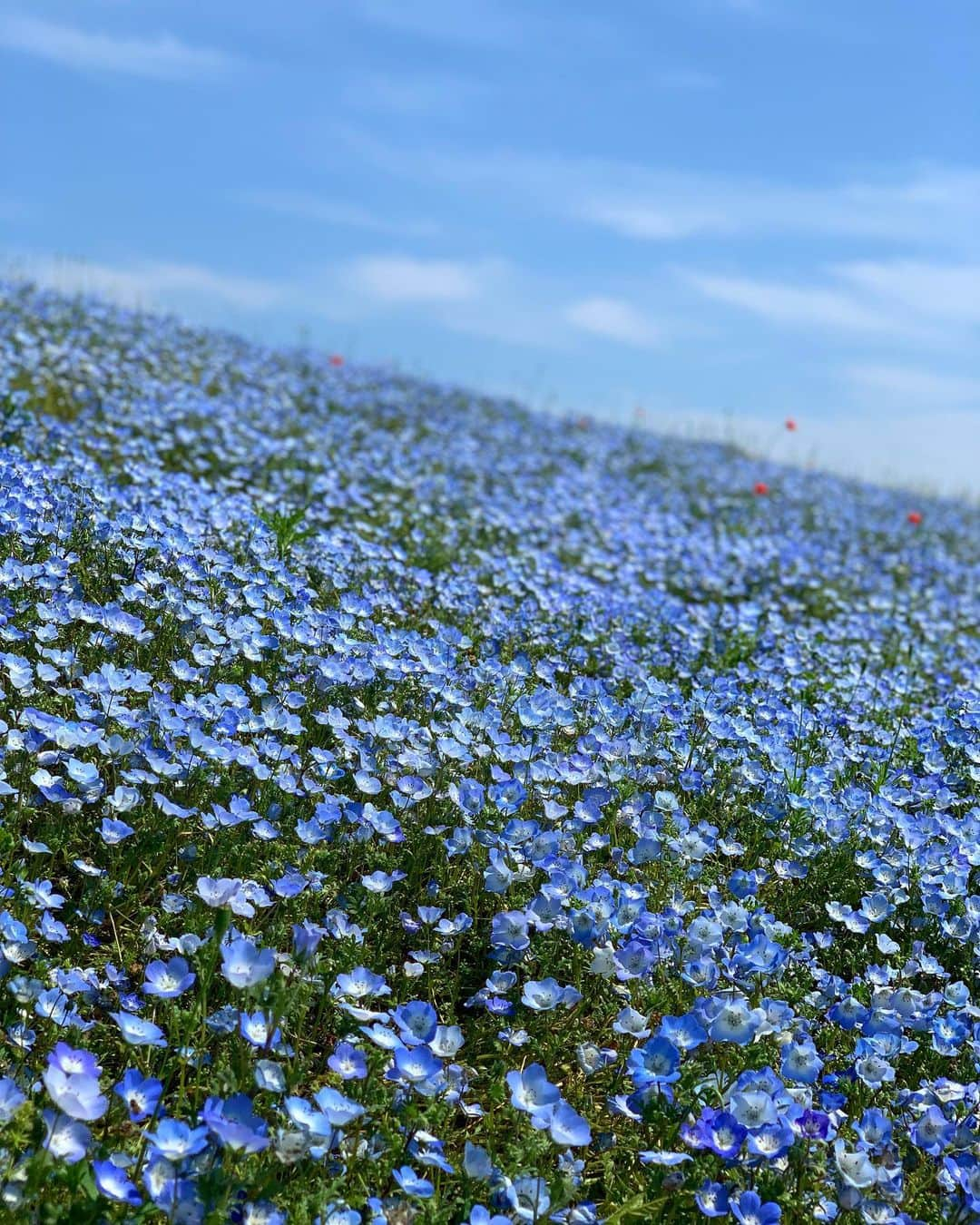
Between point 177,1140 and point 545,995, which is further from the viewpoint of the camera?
point 545,995

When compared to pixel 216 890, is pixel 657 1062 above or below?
below

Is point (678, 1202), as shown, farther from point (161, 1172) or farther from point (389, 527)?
point (389, 527)

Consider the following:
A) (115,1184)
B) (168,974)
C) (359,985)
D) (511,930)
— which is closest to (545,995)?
(511,930)

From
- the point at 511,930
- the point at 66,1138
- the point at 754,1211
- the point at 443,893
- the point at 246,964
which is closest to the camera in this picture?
the point at 66,1138

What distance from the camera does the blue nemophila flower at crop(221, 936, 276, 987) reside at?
2.60m

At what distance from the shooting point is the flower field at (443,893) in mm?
2605

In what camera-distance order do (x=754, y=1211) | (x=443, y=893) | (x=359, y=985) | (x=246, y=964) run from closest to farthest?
1. (x=754, y=1211)
2. (x=246, y=964)
3. (x=359, y=985)
4. (x=443, y=893)

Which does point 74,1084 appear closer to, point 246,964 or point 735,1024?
point 246,964

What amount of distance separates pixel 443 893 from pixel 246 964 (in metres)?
0.99

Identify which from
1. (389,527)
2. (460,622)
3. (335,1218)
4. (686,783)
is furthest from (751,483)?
(335,1218)

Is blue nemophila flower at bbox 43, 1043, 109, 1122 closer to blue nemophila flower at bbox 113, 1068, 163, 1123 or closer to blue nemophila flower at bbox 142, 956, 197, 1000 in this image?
blue nemophila flower at bbox 113, 1068, 163, 1123

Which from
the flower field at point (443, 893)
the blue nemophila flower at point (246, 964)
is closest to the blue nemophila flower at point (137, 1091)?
the flower field at point (443, 893)

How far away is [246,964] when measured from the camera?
264 centimetres

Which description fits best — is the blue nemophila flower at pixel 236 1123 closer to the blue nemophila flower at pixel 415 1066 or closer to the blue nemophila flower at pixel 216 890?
the blue nemophila flower at pixel 415 1066
